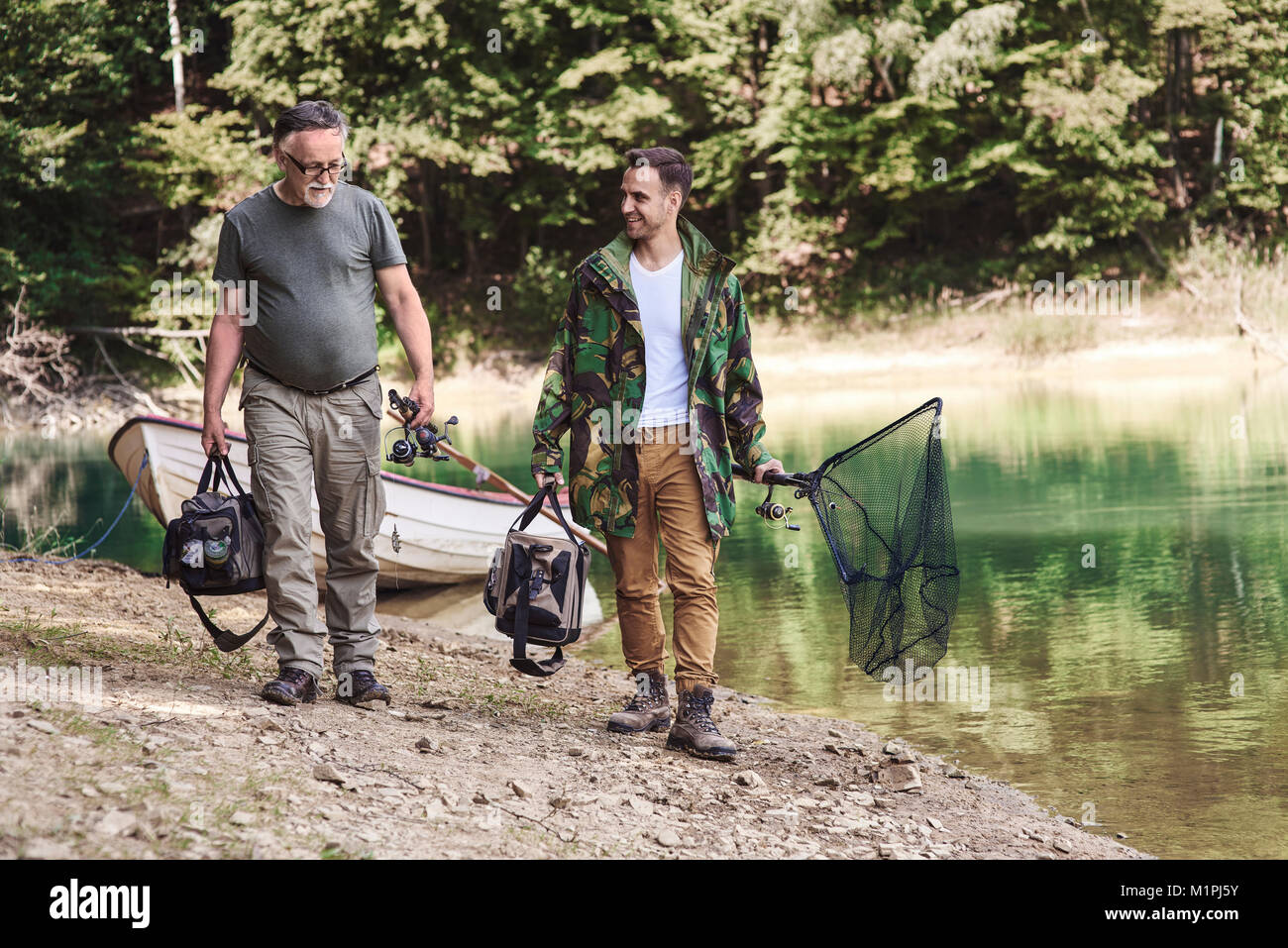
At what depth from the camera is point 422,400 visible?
A: 496 cm

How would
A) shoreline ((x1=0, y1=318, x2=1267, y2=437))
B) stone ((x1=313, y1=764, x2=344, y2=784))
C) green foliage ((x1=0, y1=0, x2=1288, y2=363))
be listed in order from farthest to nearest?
green foliage ((x1=0, y1=0, x2=1288, y2=363)) < shoreline ((x1=0, y1=318, x2=1267, y2=437)) < stone ((x1=313, y1=764, x2=344, y2=784))

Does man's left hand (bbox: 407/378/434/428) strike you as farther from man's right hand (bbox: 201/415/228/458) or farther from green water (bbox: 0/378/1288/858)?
green water (bbox: 0/378/1288/858)

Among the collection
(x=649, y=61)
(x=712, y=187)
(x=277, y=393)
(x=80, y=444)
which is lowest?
(x=80, y=444)

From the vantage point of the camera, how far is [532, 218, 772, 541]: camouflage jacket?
15.6ft

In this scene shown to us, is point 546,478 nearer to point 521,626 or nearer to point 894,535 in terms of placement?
point 521,626

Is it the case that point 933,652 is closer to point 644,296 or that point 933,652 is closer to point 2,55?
point 644,296

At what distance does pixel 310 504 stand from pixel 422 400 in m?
0.54

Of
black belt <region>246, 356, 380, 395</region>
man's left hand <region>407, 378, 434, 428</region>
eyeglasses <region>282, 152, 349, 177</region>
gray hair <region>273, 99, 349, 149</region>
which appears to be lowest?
man's left hand <region>407, 378, 434, 428</region>

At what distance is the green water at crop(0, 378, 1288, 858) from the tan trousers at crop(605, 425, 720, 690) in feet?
4.52

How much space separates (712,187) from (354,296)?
30.0m

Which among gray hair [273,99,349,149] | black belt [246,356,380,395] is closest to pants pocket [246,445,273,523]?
black belt [246,356,380,395]

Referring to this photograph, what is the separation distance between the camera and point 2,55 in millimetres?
29344

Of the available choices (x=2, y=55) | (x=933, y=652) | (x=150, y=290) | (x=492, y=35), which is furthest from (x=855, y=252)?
(x=933, y=652)

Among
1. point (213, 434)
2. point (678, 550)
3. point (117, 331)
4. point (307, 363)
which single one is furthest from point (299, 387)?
point (117, 331)
